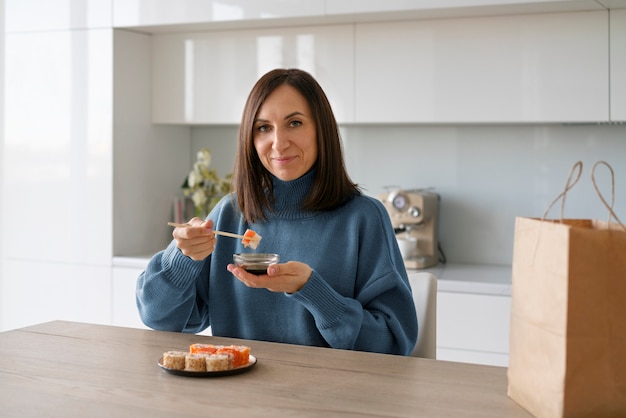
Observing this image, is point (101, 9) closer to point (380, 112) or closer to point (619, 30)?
point (380, 112)

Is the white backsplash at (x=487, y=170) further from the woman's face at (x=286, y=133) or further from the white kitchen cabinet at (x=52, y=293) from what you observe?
the woman's face at (x=286, y=133)

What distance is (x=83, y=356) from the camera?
1.61m

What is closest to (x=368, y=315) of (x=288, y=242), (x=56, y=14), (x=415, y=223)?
(x=288, y=242)

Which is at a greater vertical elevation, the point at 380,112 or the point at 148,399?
the point at 380,112

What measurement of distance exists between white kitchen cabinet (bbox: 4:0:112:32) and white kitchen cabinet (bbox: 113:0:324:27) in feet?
0.24

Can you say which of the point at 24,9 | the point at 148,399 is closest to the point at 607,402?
the point at 148,399

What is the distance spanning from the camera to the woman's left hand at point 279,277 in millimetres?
1592

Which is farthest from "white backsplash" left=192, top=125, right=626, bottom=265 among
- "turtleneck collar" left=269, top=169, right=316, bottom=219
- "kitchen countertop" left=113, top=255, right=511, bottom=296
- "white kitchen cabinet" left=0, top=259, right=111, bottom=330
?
"turtleneck collar" left=269, top=169, right=316, bottom=219

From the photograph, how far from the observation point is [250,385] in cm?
139

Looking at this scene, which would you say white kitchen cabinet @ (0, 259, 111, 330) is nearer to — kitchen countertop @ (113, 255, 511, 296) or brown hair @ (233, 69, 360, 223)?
kitchen countertop @ (113, 255, 511, 296)

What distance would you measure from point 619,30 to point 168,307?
75.9 inches

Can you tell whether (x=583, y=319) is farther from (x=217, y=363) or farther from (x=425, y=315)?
(x=425, y=315)

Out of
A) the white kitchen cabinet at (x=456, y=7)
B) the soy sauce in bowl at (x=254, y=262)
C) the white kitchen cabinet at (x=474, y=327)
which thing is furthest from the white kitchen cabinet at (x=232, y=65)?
the soy sauce in bowl at (x=254, y=262)

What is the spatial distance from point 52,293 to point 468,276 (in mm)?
1836
